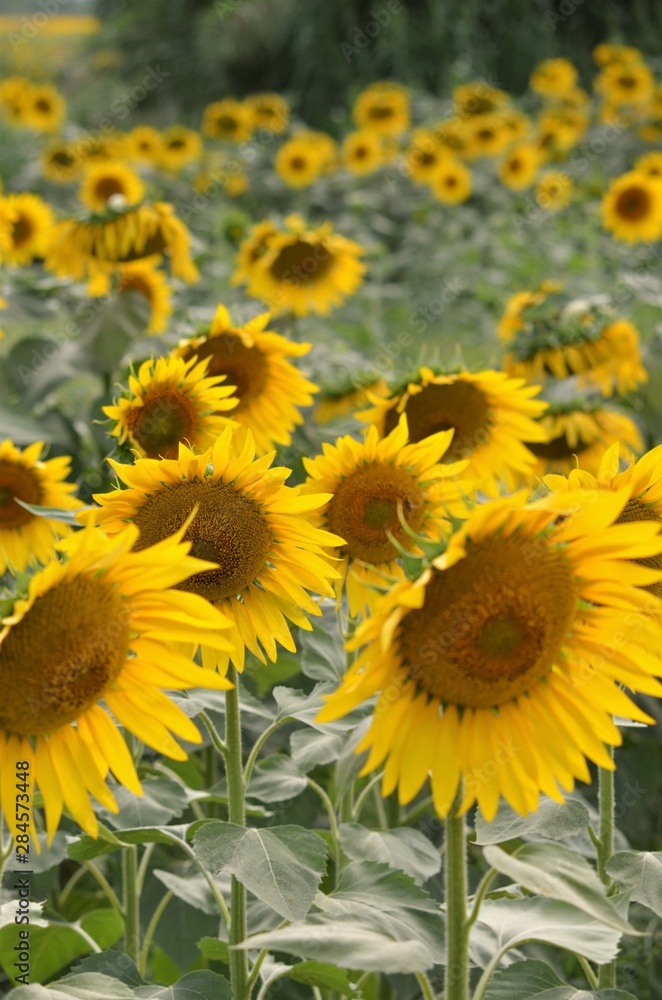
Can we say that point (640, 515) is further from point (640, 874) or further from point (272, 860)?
point (272, 860)

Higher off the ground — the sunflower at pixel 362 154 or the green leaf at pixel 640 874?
the sunflower at pixel 362 154

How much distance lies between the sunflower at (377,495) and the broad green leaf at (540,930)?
433 millimetres

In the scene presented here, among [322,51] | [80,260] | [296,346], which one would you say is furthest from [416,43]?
[296,346]

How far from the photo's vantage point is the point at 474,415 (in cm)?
200

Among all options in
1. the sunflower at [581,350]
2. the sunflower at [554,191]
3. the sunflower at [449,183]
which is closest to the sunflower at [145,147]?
the sunflower at [449,183]

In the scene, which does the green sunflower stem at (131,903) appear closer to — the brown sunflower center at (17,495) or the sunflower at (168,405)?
the sunflower at (168,405)

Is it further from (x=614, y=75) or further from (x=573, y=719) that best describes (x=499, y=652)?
(x=614, y=75)

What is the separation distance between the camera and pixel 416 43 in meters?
10.9

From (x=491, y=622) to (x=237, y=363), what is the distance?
1.08m

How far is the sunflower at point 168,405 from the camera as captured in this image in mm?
1672

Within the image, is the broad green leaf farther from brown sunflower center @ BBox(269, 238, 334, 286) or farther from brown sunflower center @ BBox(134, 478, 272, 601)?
brown sunflower center @ BBox(269, 238, 334, 286)

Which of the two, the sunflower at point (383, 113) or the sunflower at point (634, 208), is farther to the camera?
the sunflower at point (383, 113)

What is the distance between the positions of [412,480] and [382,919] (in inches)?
23.7

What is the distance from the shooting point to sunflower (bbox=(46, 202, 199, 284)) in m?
2.59
